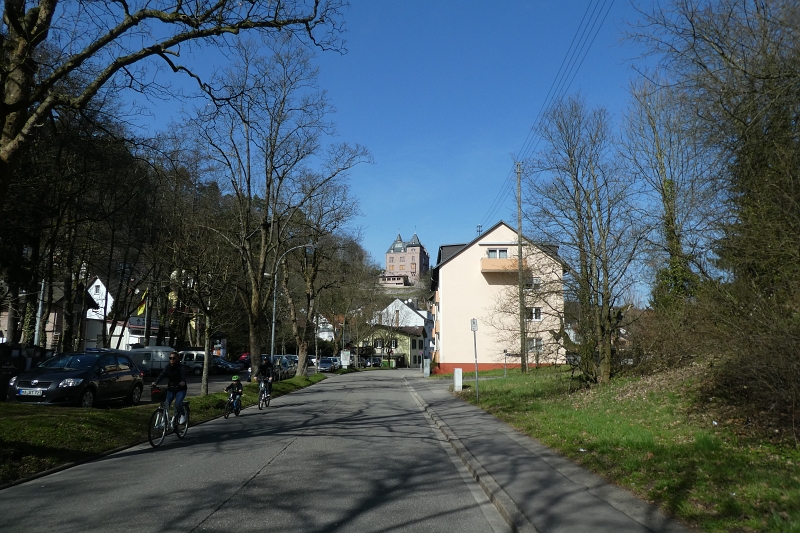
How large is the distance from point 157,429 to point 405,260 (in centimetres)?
17436

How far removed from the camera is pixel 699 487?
6898 mm

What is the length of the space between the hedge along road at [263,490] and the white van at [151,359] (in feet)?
93.5

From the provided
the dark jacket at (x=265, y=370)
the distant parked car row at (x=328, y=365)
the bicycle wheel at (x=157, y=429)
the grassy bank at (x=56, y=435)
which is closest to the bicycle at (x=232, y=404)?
the grassy bank at (x=56, y=435)

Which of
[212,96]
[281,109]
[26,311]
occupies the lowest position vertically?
[26,311]

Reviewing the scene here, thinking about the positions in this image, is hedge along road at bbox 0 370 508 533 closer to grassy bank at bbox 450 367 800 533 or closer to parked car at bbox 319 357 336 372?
grassy bank at bbox 450 367 800 533

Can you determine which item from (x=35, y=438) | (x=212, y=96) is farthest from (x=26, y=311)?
(x=212, y=96)

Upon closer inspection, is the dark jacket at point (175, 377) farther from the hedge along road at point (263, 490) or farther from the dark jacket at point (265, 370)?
the dark jacket at point (265, 370)

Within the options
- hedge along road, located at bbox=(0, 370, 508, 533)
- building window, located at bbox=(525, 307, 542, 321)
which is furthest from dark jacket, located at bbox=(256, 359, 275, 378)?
building window, located at bbox=(525, 307, 542, 321)

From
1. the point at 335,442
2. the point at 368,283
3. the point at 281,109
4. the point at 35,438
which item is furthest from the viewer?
the point at 368,283

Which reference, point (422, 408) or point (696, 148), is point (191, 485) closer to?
point (696, 148)

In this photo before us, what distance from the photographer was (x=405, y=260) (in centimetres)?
18562

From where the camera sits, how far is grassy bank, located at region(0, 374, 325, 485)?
8.97 meters

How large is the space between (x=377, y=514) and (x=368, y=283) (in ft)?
181

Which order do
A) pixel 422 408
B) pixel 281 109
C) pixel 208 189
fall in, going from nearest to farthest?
pixel 422 408, pixel 281 109, pixel 208 189
